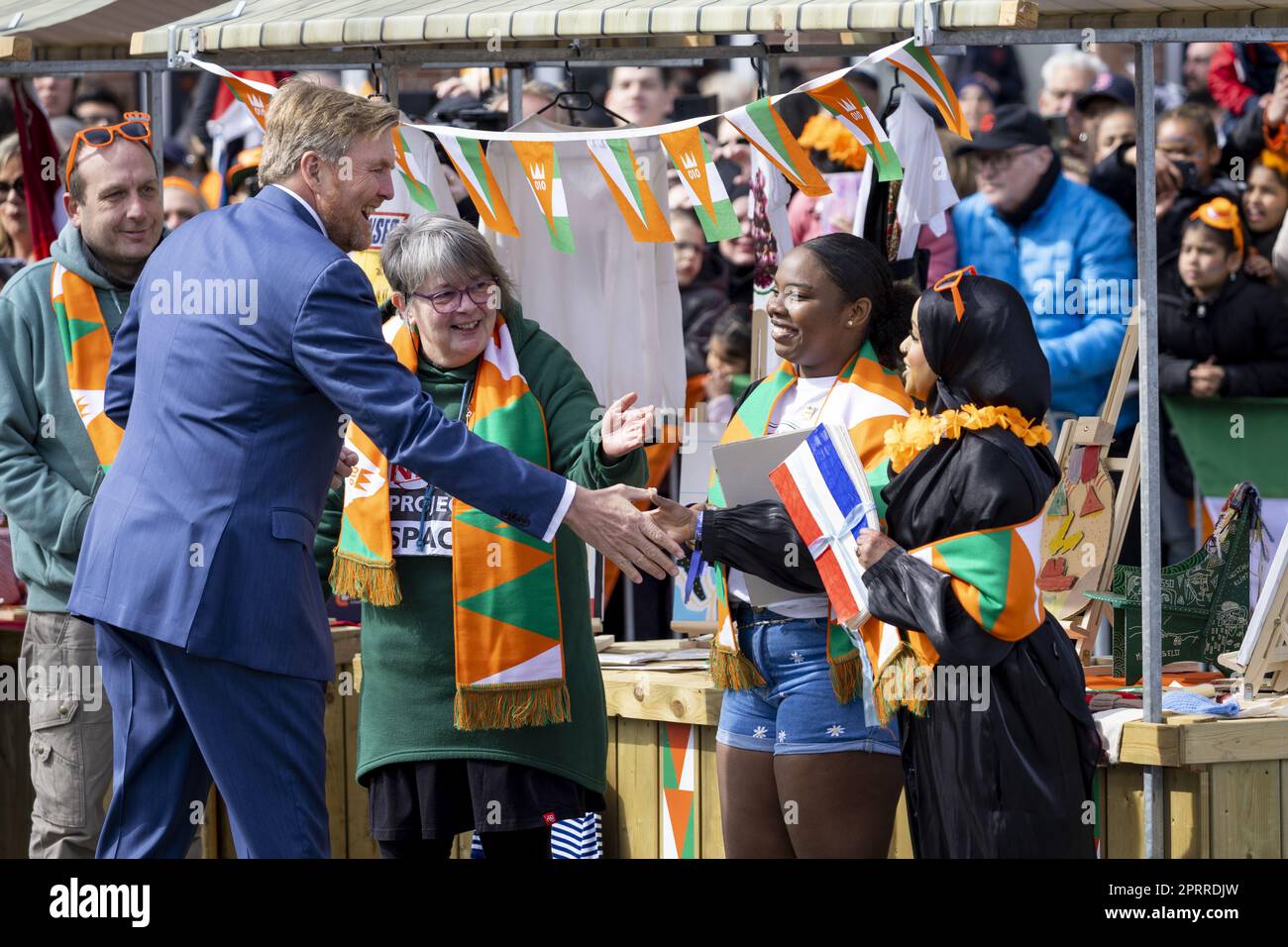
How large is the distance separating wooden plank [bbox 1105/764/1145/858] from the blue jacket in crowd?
2.44 meters

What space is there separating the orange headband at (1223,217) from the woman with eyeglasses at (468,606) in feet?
11.4

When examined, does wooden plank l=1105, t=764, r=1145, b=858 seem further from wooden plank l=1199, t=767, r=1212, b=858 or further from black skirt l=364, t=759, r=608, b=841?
black skirt l=364, t=759, r=608, b=841

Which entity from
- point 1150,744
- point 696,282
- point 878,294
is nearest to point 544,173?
point 878,294

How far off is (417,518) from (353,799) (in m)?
1.60

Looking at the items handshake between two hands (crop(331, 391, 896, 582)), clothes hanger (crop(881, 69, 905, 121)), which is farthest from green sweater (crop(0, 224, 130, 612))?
clothes hanger (crop(881, 69, 905, 121))

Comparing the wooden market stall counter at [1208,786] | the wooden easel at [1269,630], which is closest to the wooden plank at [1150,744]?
the wooden market stall counter at [1208,786]

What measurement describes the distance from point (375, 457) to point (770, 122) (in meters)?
1.25

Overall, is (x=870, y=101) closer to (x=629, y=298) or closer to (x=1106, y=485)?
(x=629, y=298)

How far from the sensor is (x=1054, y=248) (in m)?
7.02

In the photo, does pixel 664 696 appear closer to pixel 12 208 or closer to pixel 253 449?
pixel 253 449

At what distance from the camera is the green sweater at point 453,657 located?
4.29m

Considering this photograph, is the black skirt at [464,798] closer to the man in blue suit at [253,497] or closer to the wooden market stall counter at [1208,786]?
the man in blue suit at [253,497]

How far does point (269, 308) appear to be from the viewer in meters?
3.66

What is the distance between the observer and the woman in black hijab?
3.86m
